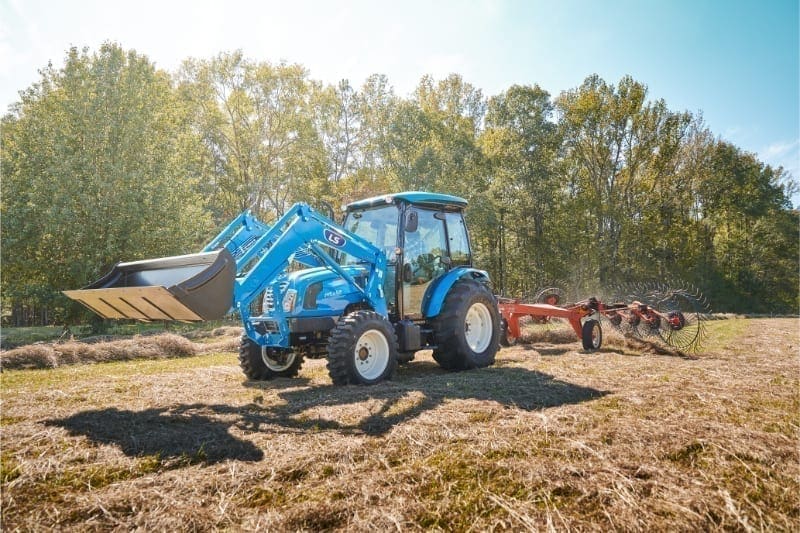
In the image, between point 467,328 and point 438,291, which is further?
point 467,328

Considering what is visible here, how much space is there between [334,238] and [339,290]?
67cm

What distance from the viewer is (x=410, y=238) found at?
23.3ft

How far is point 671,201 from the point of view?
2998 cm

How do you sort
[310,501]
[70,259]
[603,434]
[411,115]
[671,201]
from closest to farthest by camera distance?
[310,501] < [603,434] < [70,259] < [411,115] < [671,201]

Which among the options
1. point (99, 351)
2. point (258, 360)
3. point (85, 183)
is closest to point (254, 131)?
point (85, 183)

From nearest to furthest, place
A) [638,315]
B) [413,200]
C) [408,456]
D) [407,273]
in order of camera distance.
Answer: [408,456]
[407,273]
[413,200]
[638,315]

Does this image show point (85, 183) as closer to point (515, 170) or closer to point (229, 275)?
point (229, 275)

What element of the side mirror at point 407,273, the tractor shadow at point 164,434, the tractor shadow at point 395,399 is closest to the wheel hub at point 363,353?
the tractor shadow at point 395,399

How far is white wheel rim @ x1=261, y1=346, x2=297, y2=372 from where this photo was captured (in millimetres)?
6535

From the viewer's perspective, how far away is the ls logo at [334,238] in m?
5.99

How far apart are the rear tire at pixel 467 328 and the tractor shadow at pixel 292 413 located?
77cm

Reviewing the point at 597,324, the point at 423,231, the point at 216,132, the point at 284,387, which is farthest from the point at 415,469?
the point at 216,132

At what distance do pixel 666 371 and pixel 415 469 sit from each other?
186 inches

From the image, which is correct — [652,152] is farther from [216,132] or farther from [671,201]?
[216,132]
